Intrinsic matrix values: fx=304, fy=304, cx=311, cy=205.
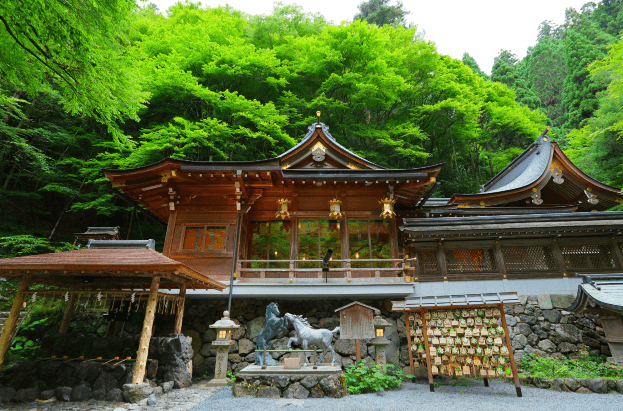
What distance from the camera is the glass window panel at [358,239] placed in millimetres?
11742

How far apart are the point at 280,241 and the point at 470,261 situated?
7345 mm

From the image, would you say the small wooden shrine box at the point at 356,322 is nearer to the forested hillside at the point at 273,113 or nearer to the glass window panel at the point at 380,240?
the glass window panel at the point at 380,240

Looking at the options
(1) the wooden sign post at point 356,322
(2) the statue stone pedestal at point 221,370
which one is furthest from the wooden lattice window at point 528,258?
(2) the statue stone pedestal at point 221,370

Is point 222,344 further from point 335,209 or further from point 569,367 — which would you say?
point 569,367

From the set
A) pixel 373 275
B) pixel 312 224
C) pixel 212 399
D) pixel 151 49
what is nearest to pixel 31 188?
pixel 151 49

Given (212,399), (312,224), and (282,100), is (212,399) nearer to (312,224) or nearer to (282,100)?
(312,224)

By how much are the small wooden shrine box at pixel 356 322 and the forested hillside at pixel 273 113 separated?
9.30 metres

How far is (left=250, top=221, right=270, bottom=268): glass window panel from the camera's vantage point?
12133 mm

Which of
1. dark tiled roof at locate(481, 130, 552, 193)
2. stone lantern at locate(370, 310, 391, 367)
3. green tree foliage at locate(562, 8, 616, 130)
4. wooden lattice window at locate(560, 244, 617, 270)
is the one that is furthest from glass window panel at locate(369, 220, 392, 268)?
green tree foliage at locate(562, 8, 616, 130)

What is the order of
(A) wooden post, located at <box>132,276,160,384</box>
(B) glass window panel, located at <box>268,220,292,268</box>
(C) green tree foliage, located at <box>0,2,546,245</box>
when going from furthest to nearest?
(C) green tree foliage, located at <box>0,2,546,245</box> < (B) glass window panel, located at <box>268,220,292,268</box> < (A) wooden post, located at <box>132,276,160,384</box>

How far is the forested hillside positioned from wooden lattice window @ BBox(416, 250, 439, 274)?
25.3 feet

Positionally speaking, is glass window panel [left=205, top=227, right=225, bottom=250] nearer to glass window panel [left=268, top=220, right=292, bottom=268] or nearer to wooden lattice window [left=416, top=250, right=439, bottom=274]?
glass window panel [left=268, top=220, right=292, bottom=268]

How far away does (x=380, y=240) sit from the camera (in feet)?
38.6

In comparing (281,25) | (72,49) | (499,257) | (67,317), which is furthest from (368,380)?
(281,25)
